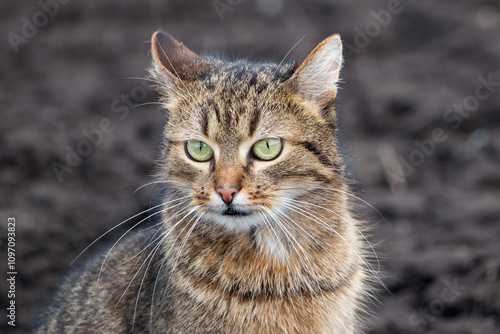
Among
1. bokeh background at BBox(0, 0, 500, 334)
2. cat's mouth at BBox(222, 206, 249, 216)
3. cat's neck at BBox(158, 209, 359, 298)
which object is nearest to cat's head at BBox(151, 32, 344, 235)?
cat's mouth at BBox(222, 206, 249, 216)

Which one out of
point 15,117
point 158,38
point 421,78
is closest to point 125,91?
point 15,117

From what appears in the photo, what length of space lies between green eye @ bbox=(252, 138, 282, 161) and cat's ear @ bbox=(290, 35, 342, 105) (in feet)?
1.12

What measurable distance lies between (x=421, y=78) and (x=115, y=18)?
394 cm

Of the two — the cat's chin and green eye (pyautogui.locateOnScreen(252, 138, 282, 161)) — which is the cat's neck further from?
green eye (pyautogui.locateOnScreen(252, 138, 282, 161))

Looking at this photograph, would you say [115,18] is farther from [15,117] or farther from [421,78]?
[421,78]

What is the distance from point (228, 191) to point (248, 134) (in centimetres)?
35

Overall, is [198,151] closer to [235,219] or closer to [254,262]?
[235,219]

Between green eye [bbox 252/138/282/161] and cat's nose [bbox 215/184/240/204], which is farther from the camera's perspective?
green eye [bbox 252/138/282/161]

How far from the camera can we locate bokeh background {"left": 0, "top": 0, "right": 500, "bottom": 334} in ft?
17.2

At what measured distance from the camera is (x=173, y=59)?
11.9ft

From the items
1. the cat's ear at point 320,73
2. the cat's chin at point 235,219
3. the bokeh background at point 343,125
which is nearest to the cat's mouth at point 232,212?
the cat's chin at point 235,219

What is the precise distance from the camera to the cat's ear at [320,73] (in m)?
3.34

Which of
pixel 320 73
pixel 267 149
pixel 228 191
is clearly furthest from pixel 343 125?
pixel 228 191

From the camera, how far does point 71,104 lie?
24.1 feet
